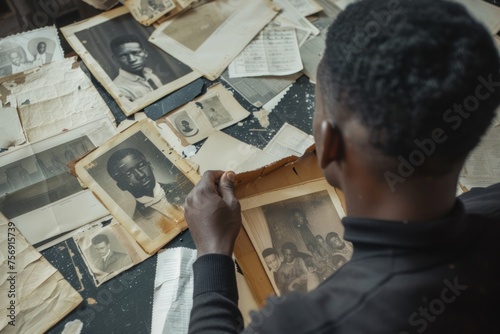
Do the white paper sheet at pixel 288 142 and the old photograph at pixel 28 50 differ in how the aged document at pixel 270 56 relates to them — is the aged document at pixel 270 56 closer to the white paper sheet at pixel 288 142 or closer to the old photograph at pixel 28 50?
the white paper sheet at pixel 288 142

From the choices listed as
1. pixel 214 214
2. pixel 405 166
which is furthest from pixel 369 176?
pixel 214 214

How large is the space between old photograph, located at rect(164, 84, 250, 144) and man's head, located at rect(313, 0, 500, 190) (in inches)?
19.6

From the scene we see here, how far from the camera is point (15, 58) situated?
39.6 inches

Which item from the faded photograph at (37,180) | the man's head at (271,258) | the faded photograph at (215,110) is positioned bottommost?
the man's head at (271,258)

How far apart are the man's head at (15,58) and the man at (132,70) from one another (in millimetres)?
222

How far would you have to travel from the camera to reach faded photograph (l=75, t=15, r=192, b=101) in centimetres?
99

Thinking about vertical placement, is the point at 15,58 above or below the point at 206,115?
above

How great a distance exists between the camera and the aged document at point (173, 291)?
2.31ft

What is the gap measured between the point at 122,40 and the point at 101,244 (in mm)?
548

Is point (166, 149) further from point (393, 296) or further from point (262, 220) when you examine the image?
point (393, 296)

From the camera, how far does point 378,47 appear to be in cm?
39

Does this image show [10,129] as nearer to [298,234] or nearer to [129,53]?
[129,53]

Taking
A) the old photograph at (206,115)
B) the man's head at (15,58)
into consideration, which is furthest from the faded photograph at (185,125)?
the man's head at (15,58)

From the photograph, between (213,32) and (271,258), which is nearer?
(271,258)
